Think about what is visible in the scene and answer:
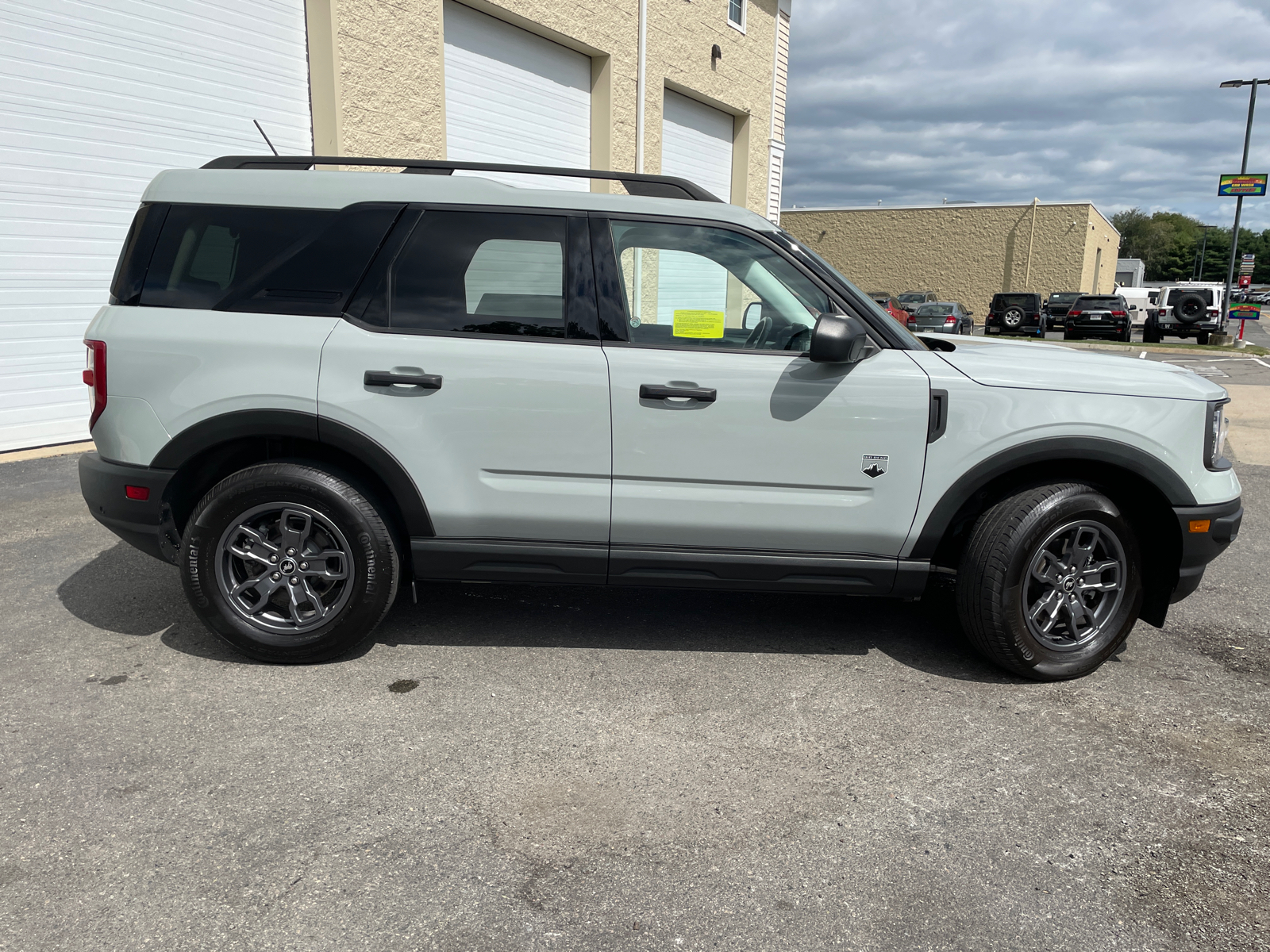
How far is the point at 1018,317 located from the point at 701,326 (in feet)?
110

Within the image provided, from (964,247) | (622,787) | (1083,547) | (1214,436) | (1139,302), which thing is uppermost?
(964,247)

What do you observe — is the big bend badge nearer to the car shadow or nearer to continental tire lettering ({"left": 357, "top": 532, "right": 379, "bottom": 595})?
the car shadow

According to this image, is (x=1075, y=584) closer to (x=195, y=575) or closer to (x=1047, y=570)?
(x=1047, y=570)

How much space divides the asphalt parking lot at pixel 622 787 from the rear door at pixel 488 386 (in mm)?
584

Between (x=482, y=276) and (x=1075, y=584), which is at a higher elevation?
(x=482, y=276)

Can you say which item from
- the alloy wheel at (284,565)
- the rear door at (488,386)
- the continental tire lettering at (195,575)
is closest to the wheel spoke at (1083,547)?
the rear door at (488,386)

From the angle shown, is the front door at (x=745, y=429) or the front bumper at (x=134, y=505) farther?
the front bumper at (x=134, y=505)

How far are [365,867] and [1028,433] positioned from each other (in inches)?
110

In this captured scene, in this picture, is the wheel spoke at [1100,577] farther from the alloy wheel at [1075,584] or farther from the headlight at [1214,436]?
the headlight at [1214,436]

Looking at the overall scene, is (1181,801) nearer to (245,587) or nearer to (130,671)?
(245,587)

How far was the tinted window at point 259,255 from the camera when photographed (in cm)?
358

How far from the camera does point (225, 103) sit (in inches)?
334

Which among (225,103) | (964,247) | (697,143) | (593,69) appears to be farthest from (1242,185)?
(225,103)

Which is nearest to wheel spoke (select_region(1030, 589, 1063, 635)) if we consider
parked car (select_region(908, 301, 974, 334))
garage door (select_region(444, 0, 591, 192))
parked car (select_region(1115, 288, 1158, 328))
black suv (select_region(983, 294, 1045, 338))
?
garage door (select_region(444, 0, 591, 192))
